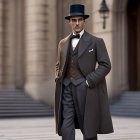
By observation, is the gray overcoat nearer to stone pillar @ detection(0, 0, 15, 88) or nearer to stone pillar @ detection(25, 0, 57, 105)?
stone pillar @ detection(25, 0, 57, 105)

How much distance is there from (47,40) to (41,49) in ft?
1.37

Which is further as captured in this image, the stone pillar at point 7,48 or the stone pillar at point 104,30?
the stone pillar at point 7,48

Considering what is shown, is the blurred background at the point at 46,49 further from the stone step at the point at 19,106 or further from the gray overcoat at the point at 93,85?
the gray overcoat at the point at 93,85

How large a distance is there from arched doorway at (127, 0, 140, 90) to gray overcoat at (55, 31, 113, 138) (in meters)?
12.0

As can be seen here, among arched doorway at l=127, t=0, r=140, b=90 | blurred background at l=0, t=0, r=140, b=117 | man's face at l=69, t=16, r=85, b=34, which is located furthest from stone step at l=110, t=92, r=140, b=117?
man's face at l=69, t=16, r=85, b=34

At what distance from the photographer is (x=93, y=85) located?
5301mm

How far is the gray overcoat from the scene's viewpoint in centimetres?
532

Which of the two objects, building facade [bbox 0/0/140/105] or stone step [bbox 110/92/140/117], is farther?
building facade [bbox 0/0/140/105]

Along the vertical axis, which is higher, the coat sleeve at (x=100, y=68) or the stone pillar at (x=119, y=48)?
the coat sleeve at (x=100, y=68)

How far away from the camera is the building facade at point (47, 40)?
16547mm

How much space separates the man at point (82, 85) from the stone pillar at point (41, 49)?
1154 centimetres

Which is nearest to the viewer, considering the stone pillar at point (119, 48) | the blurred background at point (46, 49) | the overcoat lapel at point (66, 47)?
the overcoat lapel at point (66, 47)

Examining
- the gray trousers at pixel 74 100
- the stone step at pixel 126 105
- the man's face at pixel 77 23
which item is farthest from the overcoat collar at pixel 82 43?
the stone step at pixel 126 105

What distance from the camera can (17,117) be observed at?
Result: 1522 cm
